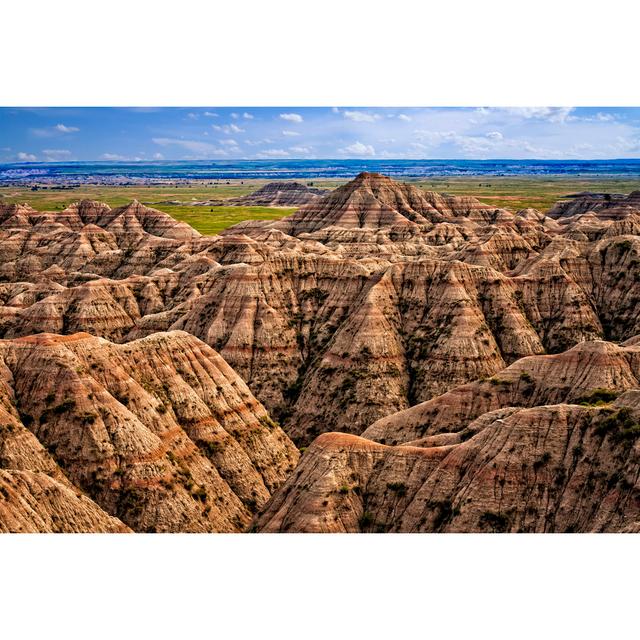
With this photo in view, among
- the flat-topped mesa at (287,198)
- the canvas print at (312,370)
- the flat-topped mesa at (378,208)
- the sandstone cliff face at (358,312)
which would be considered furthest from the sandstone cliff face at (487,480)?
the flat-topped mesa at (287,198)

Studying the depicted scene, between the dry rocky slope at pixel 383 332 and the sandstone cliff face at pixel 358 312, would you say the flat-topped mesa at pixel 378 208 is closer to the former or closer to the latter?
the dry rocky slope at pixel 383 332

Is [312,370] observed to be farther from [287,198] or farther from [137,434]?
[287,198]

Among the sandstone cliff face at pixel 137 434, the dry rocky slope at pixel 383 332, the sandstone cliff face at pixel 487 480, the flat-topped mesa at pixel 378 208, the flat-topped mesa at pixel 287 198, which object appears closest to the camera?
the sandstone cliff face at pixel 487 480

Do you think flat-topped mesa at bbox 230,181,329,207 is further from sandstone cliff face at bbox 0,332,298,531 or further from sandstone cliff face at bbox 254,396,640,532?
sandstone cliff face at bbox 254,396,640,532

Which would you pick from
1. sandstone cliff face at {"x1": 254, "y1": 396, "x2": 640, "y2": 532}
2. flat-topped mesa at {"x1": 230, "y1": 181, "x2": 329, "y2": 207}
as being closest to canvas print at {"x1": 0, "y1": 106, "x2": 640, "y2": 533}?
sandstone cliff face at {"x1": 254, "y1": 396, "x2": 640, "y2": 532}

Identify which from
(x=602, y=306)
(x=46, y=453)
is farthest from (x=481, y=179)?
(x=46, y=453)

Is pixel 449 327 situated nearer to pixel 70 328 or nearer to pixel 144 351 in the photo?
pixel 144 351
